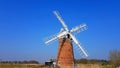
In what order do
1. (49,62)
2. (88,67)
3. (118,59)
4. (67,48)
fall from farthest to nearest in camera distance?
(118,59)
(88,67)
(49,62)
(67,48)

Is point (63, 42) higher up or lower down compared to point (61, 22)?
lower down

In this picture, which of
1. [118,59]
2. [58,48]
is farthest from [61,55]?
[118,59]

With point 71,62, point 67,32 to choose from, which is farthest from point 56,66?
point 67,32

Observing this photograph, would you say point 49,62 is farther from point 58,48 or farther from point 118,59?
point 118,59

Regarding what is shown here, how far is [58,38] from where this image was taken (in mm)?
60438

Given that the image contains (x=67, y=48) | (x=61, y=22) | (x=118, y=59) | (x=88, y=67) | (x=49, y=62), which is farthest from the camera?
(x=118, y=59)

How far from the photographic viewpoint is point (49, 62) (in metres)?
68.8

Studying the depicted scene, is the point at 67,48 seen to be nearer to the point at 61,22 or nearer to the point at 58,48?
the point at 58,48

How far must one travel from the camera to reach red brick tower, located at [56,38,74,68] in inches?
2335

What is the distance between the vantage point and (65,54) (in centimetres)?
5956

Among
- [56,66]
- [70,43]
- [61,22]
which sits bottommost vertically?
[56,66]

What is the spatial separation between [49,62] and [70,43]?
10889mm

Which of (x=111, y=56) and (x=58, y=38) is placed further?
(x=111, y=56)

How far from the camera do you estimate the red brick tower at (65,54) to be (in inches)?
2335
